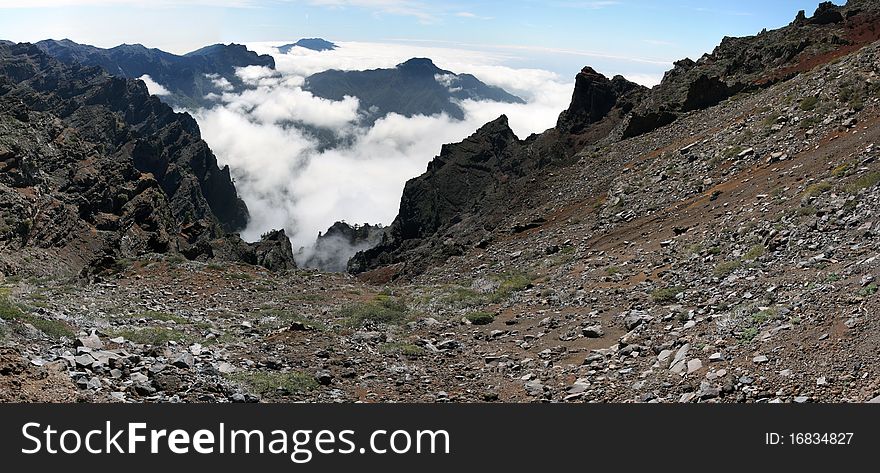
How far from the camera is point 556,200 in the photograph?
4706 centimetres

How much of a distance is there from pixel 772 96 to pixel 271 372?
41.1 m

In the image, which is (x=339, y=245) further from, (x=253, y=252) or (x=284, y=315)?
(x=284, y=315)

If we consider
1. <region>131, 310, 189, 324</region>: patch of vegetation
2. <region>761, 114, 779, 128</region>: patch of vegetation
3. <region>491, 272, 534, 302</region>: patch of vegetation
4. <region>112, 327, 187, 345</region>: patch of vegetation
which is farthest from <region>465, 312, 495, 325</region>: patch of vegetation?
<region>761, 114, 779, 128</region>: patch of vegetation

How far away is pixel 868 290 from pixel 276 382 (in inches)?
526

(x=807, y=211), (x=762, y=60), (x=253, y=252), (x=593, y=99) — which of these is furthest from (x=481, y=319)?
(x=593, y=99)

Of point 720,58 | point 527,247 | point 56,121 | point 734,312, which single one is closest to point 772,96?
point 527,247

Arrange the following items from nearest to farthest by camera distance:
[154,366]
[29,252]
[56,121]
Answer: [154,366], [29,252], [56,121]

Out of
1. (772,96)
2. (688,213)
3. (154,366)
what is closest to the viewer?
(154,366)

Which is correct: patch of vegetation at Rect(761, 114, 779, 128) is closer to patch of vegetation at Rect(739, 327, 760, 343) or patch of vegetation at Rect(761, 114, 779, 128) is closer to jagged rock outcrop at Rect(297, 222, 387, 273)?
patch of vegetation at Rect(739, 327, 760, 343)

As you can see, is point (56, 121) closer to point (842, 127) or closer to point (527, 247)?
point (527, 247)

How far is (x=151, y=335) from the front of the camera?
57.3 feet

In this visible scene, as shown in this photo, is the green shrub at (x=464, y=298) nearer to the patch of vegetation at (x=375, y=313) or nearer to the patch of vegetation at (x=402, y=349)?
the patch of vegetation at (x=375, y=313)

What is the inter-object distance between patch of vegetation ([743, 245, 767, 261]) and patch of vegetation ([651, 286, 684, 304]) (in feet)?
7.93

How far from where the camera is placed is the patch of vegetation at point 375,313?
23844 millimetres
